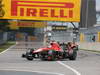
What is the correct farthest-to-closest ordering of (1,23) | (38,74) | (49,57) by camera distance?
(1,23) → (49,57) → (38,74)

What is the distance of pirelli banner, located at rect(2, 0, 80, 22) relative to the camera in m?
56.0

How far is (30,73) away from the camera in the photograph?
704 inches

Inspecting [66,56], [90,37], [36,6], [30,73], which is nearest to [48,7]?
[36,6]

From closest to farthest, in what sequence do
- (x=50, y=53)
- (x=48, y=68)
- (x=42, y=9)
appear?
(x=48, y=68) < (x=50, y=53) < (x=42, y=9)

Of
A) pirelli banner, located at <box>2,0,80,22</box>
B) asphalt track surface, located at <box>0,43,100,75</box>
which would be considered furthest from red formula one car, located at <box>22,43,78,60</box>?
pirelli banner, located at <box>2,0,80,22</box>

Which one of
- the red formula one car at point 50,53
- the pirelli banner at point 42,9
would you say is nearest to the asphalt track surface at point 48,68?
the red formula one car at point 50,53

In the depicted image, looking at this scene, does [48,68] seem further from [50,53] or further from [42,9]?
[42,9]

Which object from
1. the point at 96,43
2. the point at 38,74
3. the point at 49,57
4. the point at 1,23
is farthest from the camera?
the point at 1,23

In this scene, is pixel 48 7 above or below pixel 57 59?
above

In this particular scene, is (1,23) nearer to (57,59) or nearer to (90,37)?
(90,37)

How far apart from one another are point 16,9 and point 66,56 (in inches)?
1059

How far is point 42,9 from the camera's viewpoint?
56.5m

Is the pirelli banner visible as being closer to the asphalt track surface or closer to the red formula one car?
the red formula one car

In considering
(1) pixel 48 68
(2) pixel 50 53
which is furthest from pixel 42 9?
(1) pixel 48 68
